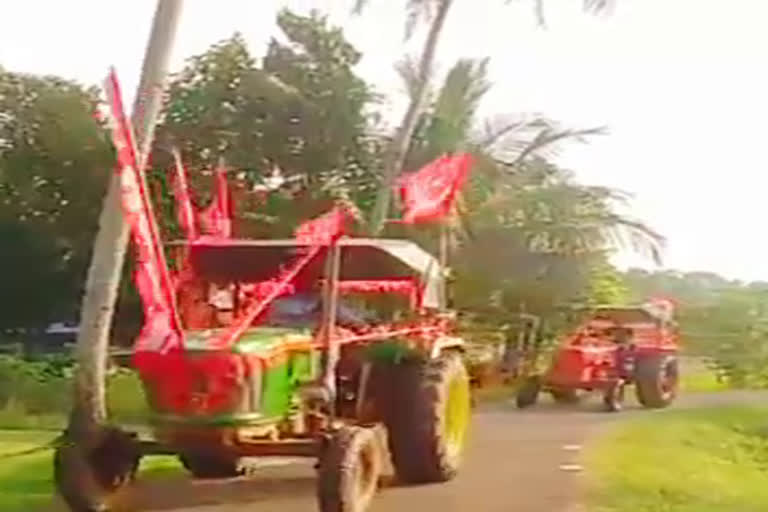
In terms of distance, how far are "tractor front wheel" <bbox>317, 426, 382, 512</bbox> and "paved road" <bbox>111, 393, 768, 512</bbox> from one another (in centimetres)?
77

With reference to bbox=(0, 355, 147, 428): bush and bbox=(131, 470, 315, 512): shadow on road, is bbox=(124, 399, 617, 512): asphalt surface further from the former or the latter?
bbox=(0, 355, 147, 428): bush

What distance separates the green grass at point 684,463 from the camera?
1234cm

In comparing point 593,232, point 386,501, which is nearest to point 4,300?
point 593,232

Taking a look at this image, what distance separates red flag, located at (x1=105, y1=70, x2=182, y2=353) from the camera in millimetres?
9492

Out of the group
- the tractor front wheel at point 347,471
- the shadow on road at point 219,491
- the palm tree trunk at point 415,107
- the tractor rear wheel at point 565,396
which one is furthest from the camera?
the tractor rear wheel at point 565,396

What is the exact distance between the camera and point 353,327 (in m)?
12.6

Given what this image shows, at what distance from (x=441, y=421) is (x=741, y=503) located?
2624 millimetres

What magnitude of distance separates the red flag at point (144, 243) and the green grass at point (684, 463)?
3.40 m

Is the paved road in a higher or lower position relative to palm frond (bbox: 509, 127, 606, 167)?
lower

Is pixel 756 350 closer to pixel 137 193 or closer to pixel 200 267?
pixel 200 267

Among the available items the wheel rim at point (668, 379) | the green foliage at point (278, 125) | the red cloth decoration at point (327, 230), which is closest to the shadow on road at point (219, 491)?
the red cloth decoration at point (327, 230)

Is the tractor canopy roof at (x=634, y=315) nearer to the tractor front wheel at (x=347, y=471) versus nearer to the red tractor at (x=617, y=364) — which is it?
the red tractor at (x=617, y=364)

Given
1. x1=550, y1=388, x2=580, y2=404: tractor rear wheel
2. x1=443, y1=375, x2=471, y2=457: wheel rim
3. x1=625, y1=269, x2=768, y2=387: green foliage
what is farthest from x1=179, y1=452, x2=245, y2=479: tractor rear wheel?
x1=625, y1=269, x2=768, y2=387: green foliage

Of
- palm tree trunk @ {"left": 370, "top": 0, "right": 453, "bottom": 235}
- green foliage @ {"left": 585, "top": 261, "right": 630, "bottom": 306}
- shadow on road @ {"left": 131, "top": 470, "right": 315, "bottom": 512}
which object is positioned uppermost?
palm tree trunk @ {"left": 370, "top": 0, "right": 453, "bottom": 235}
